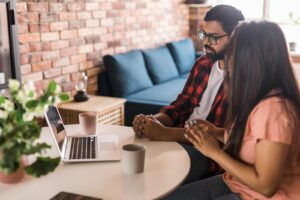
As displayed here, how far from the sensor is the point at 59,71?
3.13 meters

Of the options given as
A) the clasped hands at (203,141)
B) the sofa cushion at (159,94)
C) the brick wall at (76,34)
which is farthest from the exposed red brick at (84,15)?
the clasped hands at (203,141)

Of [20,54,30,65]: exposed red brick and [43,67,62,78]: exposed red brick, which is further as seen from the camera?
[43,67,62,78]: exposed red brick

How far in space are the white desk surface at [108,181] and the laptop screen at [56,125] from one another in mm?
61

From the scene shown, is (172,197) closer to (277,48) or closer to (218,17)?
(277,48)

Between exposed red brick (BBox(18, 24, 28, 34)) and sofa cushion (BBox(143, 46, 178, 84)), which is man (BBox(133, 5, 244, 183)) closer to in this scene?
exposed red brick (BBox(18, 24, 28, 34))

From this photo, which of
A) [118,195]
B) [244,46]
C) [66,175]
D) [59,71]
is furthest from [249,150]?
[59,71]

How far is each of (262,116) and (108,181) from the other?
52 cm

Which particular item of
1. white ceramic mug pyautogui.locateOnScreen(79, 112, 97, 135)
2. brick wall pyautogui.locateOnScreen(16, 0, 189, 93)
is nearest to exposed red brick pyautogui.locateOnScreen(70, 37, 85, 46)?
brick wall pyautogui.locateOnScreen(16, 0, 189, 93)

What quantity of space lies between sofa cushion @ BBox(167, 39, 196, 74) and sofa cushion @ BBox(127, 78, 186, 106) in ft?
2.11

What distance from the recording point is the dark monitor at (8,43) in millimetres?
2293

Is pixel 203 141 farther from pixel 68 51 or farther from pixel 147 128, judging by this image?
pixel 68 51

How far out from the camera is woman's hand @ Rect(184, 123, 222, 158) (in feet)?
4.39

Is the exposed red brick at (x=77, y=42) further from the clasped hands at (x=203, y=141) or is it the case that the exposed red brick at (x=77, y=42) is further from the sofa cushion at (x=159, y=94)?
the clasped hands at (x=203, y=141)

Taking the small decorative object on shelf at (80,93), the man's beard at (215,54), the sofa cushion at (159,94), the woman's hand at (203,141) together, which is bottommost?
the sofa cushion at (159,94)
